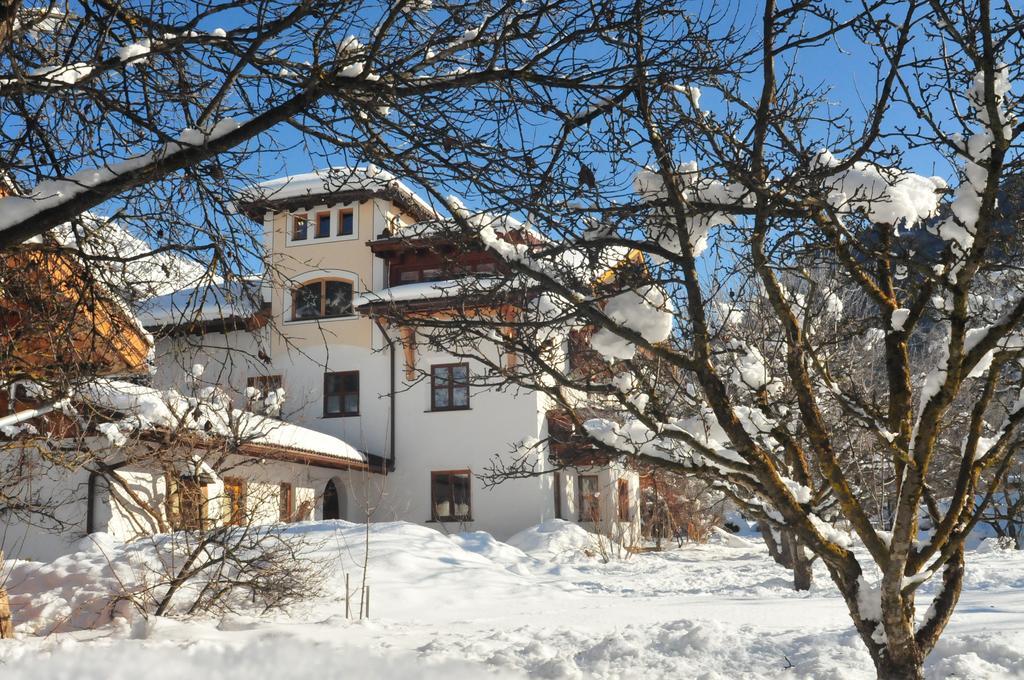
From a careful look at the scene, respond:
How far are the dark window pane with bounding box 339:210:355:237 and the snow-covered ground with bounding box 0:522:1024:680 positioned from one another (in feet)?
36.9

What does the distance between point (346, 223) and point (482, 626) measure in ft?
58.6

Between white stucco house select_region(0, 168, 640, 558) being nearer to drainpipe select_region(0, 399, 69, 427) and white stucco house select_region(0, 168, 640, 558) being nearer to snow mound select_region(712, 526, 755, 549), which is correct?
snow mound select_region(712, 526, 755, 549)

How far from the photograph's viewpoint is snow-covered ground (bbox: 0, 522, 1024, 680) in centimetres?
430

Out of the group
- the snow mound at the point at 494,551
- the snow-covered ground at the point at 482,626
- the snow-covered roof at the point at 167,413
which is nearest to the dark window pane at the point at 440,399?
the snow mound at the point at 494,551

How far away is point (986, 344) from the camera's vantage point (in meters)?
4.73

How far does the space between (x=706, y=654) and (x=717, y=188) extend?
414 cm

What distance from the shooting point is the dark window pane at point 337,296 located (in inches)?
971

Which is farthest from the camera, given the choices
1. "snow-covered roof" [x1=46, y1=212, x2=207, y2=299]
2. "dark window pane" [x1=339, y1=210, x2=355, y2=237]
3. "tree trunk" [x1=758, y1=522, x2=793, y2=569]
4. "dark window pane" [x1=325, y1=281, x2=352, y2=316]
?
"dark window pane" [x1=339, y1=210, x2=355, y2=237]

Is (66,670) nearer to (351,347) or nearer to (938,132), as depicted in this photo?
(938,132)

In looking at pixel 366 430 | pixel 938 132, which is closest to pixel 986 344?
pixel 938 132

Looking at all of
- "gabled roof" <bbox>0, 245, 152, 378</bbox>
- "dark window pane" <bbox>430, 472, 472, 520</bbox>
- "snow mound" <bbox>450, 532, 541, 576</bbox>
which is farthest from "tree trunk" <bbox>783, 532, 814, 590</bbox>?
"dark window pane" <bbox>430, 472, 472, 520</bbox>

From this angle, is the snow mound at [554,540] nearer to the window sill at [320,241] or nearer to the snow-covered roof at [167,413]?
the snow-covered roof at [167,413]

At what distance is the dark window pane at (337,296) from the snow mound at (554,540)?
7.86 meters

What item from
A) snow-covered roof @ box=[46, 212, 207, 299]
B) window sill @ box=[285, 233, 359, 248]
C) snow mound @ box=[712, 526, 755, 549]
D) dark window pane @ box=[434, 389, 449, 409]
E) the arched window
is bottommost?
snow mound @ box=[712, 526, 755, 549]
